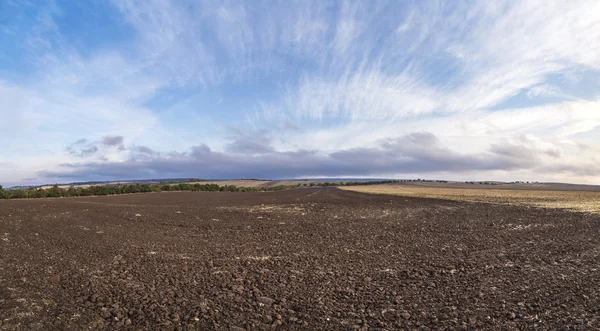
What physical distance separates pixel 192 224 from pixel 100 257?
7.87 m

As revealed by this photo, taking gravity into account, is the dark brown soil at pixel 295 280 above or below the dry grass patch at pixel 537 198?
above

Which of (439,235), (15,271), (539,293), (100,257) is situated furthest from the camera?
(439,235)

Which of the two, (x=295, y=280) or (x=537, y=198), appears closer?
(x=295, y=280)

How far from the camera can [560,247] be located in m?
11.2

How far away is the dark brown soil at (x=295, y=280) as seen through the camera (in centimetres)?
534

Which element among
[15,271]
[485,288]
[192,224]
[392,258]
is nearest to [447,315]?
[485,288]

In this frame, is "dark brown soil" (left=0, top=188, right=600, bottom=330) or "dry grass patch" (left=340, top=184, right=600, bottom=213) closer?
"dark brown soil" (left=0, top=188, right=600, bottom=330)

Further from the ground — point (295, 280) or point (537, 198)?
point (295, 280)

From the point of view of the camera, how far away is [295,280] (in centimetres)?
748

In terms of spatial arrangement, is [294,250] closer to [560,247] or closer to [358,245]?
[358,245]

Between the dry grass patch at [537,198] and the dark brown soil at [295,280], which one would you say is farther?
the dry grass patch at [537,198]

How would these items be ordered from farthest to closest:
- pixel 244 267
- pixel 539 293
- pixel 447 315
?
pixel 244 267 → pixel 539 293 → pixel 447 315

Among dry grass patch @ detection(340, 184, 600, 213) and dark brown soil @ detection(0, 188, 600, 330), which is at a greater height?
dark brown soil @ detection(0, 188, 600, 330)

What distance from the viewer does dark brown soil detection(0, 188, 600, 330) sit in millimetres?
5340
